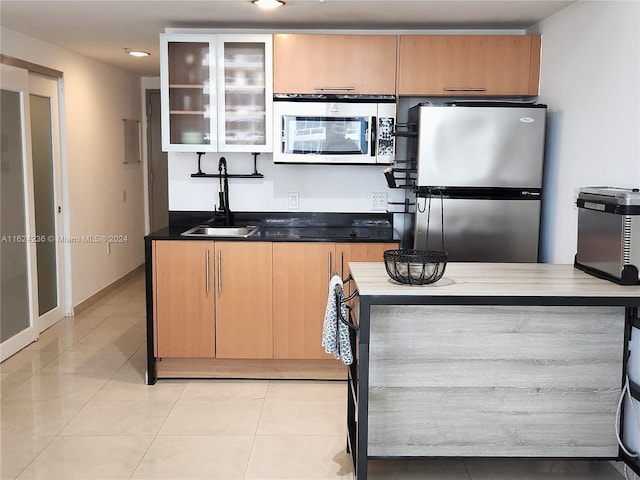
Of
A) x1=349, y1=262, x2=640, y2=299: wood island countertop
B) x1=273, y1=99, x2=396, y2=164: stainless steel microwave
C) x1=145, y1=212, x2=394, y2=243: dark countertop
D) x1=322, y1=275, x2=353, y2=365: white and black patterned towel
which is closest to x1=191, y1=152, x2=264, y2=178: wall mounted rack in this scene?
x1=145, y1=212, x2=394, y2=243: dark countertop

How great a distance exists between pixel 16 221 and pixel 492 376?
3.48m

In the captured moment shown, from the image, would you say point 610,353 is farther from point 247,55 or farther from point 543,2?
point 247,55

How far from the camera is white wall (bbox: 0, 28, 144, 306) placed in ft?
17.6

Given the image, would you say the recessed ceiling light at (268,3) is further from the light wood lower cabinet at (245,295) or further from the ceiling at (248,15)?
the light wood lower cabinet at (245,295)

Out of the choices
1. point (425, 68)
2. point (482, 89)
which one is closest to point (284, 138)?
point (425, 68)

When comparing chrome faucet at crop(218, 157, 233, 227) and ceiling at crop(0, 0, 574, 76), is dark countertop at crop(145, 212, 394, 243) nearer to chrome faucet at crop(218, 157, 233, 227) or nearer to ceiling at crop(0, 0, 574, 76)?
chrome faucet at crop(218, 157, 233, 227)

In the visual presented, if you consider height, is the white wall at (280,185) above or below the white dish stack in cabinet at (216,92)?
below

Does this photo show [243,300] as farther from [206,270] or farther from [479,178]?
[479,178]

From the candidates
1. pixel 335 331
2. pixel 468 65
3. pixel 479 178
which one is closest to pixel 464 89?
pixel 468 65

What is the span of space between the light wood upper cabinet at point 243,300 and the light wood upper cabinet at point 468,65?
1.39 metres

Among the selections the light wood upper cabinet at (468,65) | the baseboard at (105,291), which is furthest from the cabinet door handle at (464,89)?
the baseboard at (105,291)

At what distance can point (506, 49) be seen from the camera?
4012 mm

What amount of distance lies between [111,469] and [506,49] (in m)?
3.24

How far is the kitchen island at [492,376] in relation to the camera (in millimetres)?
2600
